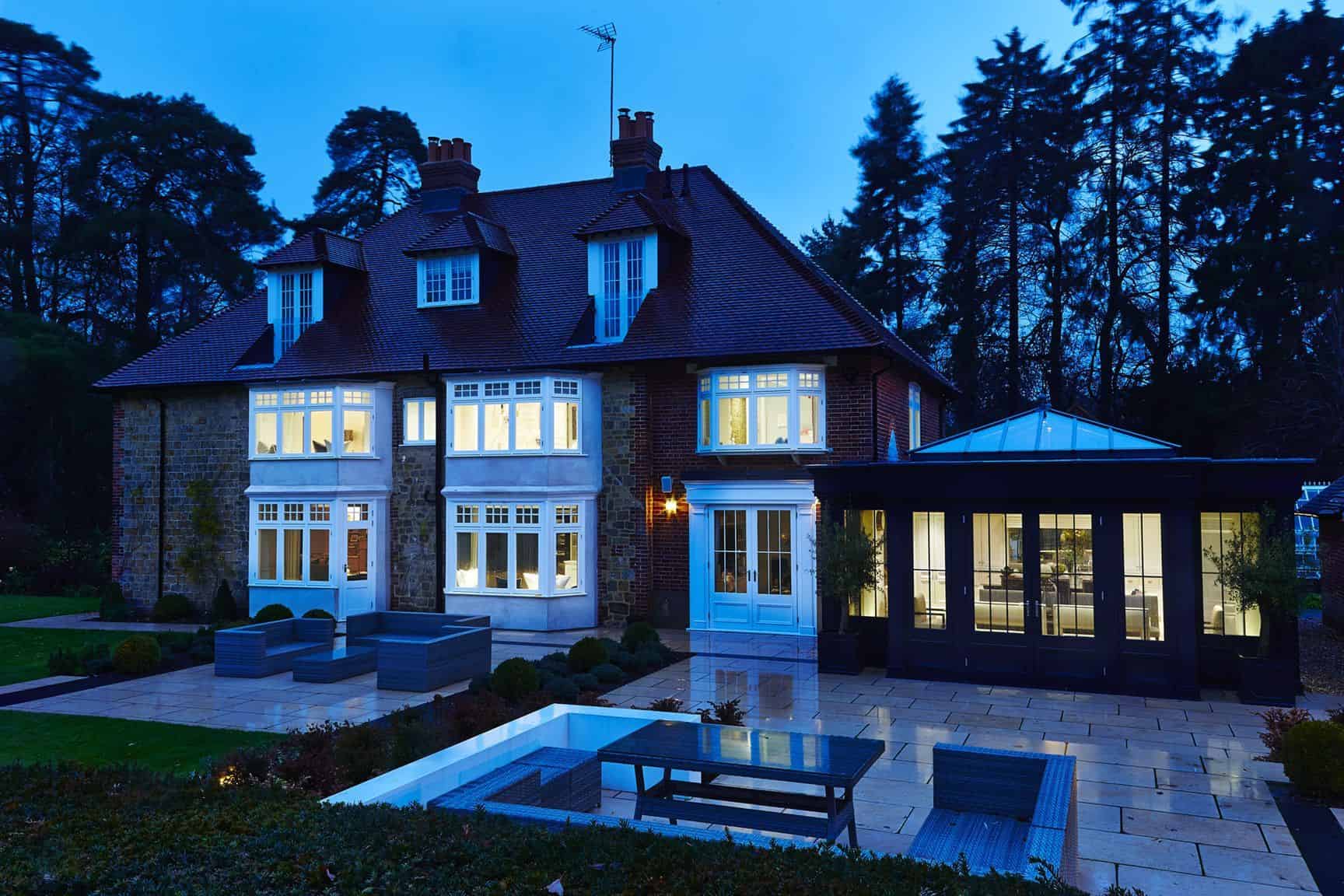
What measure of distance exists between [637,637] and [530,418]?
6.18m

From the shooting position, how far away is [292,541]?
20.9 metres

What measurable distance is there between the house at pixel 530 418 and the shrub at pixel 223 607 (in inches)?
25.2

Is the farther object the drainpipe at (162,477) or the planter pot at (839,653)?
the drainpipe at (162,477)

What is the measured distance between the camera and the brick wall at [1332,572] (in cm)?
1764

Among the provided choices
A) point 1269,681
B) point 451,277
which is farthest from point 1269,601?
point 451,277

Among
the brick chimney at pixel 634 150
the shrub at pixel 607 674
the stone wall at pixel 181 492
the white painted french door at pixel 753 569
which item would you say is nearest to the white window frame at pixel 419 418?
the stone wall at pixel 181 492

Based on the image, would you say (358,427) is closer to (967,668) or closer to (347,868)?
(967,668)

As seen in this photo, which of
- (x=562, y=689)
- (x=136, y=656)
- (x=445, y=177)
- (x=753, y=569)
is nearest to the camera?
(x=562, y=689)

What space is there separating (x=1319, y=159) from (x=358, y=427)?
1077 inches

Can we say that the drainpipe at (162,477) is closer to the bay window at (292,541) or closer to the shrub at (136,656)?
the bay window at (292,541)

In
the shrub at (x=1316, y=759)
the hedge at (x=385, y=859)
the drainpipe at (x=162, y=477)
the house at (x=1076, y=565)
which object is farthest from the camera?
the drainpipe at (x=162, y=477)

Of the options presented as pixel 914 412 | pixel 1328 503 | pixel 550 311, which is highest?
pixel 550 311

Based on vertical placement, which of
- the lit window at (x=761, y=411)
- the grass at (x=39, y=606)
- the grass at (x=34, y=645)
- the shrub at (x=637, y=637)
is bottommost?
the grass at (x=39, y=606)

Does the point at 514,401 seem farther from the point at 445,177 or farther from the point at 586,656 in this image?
the point at 445,177
